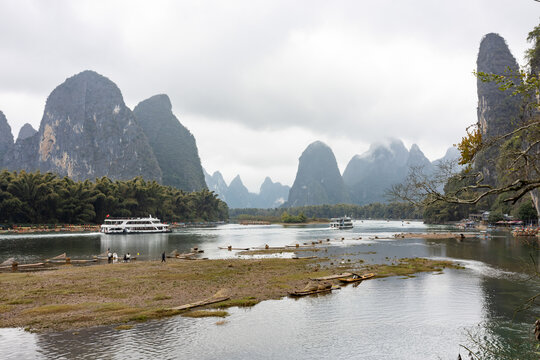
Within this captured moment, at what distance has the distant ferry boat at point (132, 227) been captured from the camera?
10250 centimetres

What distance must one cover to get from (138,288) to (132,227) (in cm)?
8941

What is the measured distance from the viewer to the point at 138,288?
87.2 ft

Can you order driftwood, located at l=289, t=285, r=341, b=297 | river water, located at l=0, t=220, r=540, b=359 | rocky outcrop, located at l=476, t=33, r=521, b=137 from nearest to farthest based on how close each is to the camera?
1. river water, located at l=0, t=220, r=540, b=359
2. driftwood, located at l=289, t=285, r=341, b=297
3. rocky outcrop, located at l=476, t=33, r=521, b=137

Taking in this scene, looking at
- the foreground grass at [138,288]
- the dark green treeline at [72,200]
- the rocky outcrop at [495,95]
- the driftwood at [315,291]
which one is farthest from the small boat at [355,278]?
the rocky outcrop at [495,95]

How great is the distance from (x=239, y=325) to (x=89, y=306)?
967cm

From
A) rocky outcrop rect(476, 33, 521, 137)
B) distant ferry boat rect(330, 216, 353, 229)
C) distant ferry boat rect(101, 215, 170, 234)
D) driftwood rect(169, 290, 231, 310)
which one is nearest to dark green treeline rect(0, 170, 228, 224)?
distant ferry boat rect(101, 215, 170, 234)

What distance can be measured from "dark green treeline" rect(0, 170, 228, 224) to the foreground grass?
8101 cm

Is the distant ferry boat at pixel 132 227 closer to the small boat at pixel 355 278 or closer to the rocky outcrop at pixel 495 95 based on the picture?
the small boat at pixel 355 278

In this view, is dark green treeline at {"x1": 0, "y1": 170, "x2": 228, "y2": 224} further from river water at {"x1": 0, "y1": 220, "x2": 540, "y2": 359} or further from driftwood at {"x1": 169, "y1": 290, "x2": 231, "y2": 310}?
river water at {"x1": 0, "y1": 220, "x2": 540, "y2": 359}

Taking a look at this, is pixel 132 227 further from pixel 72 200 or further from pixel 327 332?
pixel 327 332

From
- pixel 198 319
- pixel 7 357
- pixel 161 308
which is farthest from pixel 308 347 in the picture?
pixel 7 357

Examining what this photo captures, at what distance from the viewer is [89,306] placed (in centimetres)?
2147

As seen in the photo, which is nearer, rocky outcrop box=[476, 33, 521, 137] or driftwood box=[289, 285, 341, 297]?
driftwood box=[289, 285, 341, 297]

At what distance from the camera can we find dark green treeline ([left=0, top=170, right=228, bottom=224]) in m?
103
